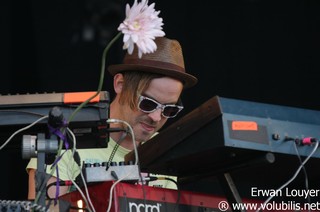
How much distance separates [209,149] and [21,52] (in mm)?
2267

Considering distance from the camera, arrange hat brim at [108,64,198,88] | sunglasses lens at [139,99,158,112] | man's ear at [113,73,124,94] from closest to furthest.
Answer: sunglasses lens at [139,99,158,112] < hat brim at [108,64,198,88] < man's ear at [113,73,124,94]

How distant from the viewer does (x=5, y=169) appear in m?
4.55

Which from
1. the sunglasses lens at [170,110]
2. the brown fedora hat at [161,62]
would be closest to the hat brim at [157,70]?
the brown fedora hat at [161,62]

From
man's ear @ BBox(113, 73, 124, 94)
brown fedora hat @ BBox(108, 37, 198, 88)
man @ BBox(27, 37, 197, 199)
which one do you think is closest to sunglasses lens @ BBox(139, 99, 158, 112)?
man @ BBox(27, 37, 197, 199)

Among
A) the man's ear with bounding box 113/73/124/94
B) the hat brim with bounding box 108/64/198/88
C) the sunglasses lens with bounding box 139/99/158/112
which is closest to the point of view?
the sunglasses lens with bounding box 139/99/158/112

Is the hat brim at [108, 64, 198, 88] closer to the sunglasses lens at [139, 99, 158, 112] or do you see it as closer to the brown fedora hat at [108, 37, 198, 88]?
the brown fedora hat at [108, 37, 198, 88]

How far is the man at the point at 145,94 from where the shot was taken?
349cm

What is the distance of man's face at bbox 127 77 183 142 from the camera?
Result: 351 cm

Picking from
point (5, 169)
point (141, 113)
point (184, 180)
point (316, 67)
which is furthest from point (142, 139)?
point (316, 67)

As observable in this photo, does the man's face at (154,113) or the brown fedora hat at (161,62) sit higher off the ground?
the brown fedora hat at (161,62)

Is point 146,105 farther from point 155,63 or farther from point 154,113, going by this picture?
point 155,63

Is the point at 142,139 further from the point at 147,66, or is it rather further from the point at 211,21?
the point at 211,21

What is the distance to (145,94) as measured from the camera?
11.5 ft

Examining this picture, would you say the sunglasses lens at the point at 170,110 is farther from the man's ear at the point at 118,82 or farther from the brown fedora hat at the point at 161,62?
the man's ear at the point at 118,82
